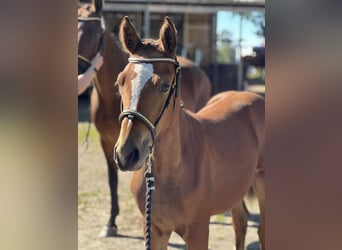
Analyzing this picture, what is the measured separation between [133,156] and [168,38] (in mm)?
617

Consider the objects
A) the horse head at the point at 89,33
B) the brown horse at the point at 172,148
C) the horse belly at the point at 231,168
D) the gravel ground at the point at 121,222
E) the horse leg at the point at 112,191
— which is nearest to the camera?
the brown horse at the point at 172,148

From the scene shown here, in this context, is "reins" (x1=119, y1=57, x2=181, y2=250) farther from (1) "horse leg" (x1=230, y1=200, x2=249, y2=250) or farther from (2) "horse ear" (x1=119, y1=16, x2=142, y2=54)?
(1) "horse leg" (x1=230, y1=200, x2=249, y2=250)

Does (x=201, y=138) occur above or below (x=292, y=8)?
below

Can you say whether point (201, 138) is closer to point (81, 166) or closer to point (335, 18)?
point (335, 18)

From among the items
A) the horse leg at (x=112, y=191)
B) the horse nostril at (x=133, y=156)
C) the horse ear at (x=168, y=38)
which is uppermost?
the horse ear at (x=168, y=38)

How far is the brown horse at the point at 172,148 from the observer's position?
196cm

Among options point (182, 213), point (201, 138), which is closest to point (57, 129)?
point (182, 213)

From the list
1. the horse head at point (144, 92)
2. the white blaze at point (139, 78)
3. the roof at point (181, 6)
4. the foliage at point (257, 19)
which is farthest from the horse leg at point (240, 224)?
the foliage at point (257, 19)

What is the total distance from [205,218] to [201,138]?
424 millimetres

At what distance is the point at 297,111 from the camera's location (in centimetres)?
92

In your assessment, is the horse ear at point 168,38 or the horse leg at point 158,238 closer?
the horse ear at point 168,38

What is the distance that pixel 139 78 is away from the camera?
1.99 m

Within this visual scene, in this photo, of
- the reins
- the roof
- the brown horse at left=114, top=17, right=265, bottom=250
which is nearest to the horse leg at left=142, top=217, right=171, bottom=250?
the brown horse at left=114, top=17, right=265, bottom=250

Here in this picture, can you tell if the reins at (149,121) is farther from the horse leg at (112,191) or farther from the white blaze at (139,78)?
the horse leg at (112,191)
